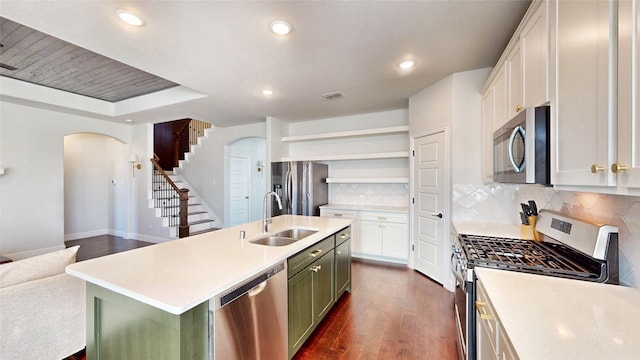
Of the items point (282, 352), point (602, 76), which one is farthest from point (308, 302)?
point (602, 76)

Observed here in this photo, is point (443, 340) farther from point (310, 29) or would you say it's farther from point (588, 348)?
point (310, 29)

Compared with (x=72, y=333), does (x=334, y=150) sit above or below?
above

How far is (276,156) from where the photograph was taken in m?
4.98

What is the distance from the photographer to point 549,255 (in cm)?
157

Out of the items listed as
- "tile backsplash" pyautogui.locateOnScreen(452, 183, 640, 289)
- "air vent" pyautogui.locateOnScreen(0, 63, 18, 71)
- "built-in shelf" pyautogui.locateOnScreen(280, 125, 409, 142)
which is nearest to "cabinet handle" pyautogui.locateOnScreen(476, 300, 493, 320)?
"tile backsplash" pyautogui.locateOnScreen(452, 183, 640, 289)

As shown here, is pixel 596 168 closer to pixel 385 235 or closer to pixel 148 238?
pixel 385 235

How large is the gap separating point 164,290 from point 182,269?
256 mm

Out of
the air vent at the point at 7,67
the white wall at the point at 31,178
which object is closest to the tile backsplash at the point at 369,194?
the air vent at the point at 7,67

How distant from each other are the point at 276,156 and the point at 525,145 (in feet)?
13.6

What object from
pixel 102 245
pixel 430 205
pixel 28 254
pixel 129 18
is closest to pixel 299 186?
pixel 430 205

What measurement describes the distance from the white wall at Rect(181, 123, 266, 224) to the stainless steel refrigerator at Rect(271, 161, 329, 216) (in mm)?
1590

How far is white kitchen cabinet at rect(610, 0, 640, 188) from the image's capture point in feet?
2.60

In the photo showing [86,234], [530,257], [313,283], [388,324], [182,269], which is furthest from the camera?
[86,234]

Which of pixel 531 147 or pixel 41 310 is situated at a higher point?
pixel 531 147
